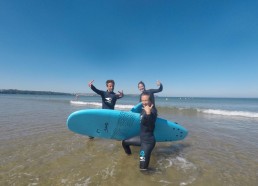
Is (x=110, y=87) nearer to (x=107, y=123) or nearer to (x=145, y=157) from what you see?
(x=107, y=123)

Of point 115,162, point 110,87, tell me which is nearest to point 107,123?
point 115,162

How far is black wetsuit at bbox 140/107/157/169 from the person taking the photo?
379 cm

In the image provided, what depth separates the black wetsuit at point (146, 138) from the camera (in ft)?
12.4

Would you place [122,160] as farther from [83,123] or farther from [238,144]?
[238,144]

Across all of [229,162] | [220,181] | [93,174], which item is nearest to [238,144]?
[229,162]

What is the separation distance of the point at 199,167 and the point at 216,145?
225 cm

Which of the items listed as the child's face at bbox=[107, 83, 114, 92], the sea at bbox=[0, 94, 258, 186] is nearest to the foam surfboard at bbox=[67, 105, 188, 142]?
the sea at bbox=[0, 94, 258, 186]

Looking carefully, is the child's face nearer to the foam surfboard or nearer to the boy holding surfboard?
the boy holding surfboard

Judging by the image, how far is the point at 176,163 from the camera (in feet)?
14.5

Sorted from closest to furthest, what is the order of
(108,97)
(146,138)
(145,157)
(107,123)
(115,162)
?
1. (145,157)
2. (146,138)
3. (115,162)
4. (107,123)
5. (108,97)

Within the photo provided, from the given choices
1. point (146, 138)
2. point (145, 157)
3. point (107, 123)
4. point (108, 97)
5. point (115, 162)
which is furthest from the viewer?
point (108, 97)

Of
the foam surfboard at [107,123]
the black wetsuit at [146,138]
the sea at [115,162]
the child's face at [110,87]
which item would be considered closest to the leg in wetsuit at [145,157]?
the black wetsuit at [146,138]

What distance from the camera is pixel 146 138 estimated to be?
3.93 m

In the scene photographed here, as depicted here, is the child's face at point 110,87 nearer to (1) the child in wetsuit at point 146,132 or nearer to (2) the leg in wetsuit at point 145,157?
(1) the child in wetsuit at point 146,132
